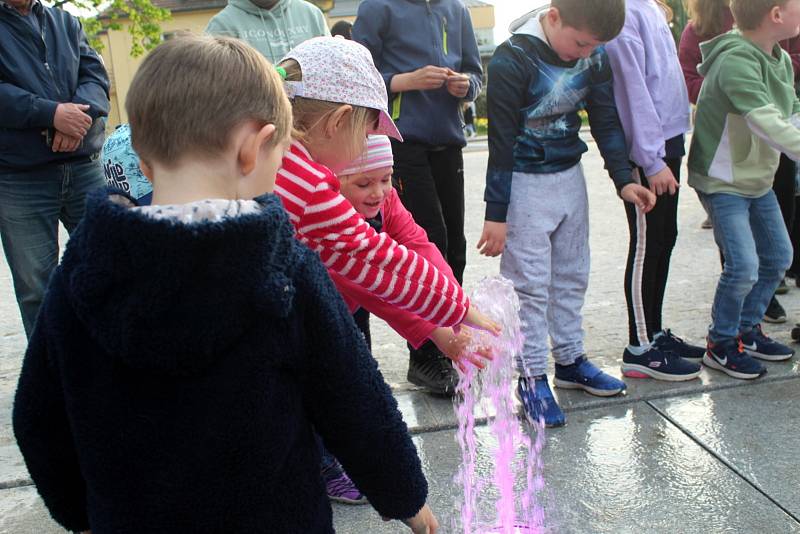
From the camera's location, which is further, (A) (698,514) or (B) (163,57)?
(A) (698,514)

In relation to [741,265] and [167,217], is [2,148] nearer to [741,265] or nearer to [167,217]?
[167,217]

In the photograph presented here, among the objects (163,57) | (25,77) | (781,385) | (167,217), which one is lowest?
(781,385)

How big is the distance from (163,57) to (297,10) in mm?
2408

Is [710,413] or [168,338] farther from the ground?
[168,338]

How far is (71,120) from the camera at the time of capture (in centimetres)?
337

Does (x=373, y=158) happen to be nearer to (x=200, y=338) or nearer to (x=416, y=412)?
(x=200, y=338)

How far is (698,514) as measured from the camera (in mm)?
2523

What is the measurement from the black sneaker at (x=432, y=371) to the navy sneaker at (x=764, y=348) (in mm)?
1464

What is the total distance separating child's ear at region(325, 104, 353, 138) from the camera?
2.05 metres

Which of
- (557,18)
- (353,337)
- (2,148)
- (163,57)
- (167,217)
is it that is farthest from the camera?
(2,148)

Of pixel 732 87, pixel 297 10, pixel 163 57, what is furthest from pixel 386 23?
pixel 163 57

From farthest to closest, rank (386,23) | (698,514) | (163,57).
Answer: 1. (386,23)
2. (698,514)
3. (163,57)

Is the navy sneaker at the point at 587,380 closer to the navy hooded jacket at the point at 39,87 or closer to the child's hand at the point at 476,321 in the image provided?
the child's hand at the point at 476,321

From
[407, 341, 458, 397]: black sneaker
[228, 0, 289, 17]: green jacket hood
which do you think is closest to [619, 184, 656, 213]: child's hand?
[407, 341, 458, 397]: black sneaker
